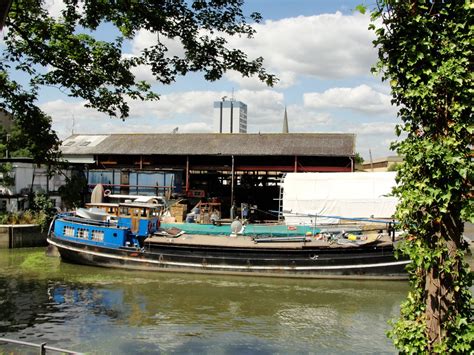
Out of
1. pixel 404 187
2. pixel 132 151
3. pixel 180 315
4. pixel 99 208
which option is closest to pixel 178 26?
pixel 404 187

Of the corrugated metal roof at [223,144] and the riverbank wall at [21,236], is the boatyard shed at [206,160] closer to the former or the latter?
the corrugated metal roof at [223,144]

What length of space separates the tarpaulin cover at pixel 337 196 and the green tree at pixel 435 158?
70.5 ft

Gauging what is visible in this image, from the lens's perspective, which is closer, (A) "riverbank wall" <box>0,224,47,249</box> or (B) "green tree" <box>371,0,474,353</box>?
(B) "green tree" <box>371,0,474,353</box>

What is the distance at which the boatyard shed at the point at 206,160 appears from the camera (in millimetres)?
35156

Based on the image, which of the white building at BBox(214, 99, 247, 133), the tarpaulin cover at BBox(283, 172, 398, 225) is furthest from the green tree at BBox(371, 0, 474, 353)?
the white building at BBox(214, 99, 247, 133)

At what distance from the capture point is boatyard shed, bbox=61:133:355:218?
35.2 meters

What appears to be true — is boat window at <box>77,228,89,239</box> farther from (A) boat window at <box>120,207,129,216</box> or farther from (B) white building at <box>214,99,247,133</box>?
(B) white building at <box>214,99,247,133</box>

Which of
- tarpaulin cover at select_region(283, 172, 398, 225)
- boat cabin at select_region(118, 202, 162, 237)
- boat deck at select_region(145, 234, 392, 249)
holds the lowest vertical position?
boat deck at select_region(145, 234, 392, 249)

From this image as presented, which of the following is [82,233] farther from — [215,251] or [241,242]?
[241,242]

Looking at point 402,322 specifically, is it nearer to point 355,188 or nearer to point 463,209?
point 463,209

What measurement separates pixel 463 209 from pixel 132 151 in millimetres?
35398

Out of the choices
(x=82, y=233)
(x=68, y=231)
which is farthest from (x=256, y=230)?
(x=68, y=231)

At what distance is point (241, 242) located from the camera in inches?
883

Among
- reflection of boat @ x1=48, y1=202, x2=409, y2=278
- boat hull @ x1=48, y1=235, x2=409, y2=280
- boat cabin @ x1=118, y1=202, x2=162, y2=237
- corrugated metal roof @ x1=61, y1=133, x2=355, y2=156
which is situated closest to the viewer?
boat hull @ x1=48, y1=235, x2=409, y2=280
